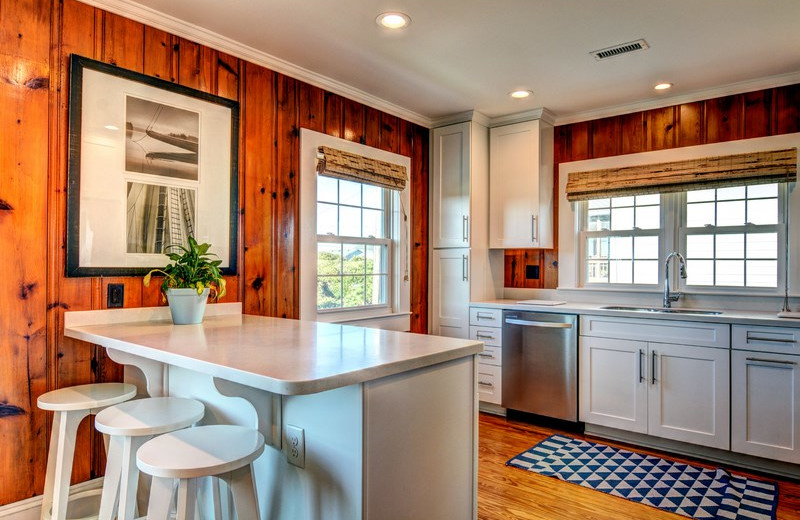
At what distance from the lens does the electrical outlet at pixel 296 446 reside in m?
1.56

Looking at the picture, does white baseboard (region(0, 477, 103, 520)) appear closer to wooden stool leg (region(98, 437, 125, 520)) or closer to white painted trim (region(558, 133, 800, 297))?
wooden stool leg (region(98, 437, 125, 520))

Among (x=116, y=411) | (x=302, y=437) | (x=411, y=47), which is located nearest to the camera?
(x=302, y=437)

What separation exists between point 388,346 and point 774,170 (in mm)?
3054

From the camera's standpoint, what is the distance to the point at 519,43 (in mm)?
2801

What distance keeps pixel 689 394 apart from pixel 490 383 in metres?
1.38

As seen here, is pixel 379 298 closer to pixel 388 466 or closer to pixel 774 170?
pixel 388 466

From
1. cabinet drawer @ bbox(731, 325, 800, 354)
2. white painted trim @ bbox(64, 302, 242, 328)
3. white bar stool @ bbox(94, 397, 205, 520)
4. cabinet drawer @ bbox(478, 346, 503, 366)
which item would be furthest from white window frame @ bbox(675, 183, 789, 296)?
white bar stool @ bbox(94, 397, 205, 520)

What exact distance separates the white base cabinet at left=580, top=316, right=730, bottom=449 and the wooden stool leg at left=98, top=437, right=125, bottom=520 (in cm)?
286

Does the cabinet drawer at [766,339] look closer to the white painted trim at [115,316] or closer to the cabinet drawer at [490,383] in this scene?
the cabinet drawer at [490,383]

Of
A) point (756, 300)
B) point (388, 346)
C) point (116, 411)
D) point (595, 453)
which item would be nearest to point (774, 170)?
point (756, 300)

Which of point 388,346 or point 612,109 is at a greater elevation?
point 612,109

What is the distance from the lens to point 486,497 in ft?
8.43

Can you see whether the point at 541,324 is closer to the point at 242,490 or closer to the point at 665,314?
the point at 665,314

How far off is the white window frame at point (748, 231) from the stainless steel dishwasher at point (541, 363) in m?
0.96
